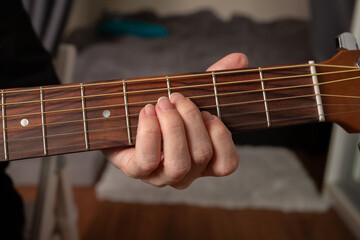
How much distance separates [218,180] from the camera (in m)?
1.69

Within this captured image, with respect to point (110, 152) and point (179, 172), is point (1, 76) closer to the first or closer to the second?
point (110, 152)

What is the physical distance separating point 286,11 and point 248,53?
189 centimetres

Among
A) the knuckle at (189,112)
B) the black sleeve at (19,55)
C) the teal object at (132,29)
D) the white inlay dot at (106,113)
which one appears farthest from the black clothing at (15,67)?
the teal object at (132,29)

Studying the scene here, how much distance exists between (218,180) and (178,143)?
4.07 ft

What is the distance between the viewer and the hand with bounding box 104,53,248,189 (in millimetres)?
500

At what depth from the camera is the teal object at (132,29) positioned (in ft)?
8.74

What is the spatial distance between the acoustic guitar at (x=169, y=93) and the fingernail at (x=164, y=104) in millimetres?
28

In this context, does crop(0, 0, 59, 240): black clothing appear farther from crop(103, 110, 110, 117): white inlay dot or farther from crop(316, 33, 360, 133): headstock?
crop(316, 33, 360, 133): headstock

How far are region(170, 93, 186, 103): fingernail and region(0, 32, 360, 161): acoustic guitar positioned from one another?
18 mm

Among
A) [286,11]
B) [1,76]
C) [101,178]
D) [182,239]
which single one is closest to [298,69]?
[1,76]

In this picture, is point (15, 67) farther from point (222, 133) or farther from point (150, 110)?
Answer: point (222, 133)

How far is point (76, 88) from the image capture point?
1.76 ft

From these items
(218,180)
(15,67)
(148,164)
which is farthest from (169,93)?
(218,180)

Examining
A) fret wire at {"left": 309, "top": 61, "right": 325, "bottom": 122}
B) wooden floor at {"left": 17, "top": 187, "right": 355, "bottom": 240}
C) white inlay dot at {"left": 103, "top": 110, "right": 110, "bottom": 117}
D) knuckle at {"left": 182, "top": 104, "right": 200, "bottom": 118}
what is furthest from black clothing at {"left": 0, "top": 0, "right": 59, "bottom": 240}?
wooden floor at {"left": 17, "top": 187, "right": 355, "bottom": 240}
